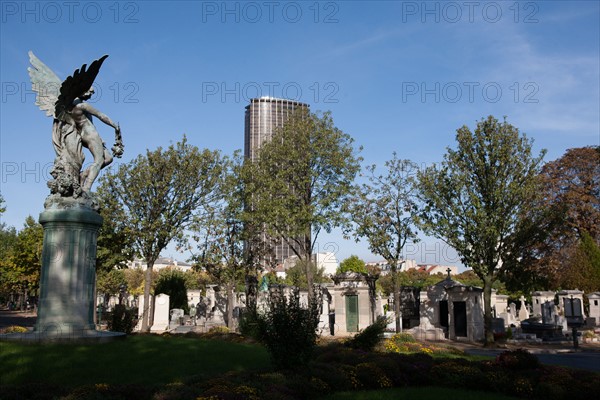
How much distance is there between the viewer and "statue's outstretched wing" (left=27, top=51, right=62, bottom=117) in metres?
16.4

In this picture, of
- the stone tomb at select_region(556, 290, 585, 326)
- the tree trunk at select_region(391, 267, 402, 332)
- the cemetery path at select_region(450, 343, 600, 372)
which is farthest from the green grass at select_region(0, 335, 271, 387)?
the stone tomb at select_region(556, 290, 585, 326)

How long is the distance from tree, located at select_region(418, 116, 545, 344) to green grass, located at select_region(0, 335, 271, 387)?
1942 centimetres

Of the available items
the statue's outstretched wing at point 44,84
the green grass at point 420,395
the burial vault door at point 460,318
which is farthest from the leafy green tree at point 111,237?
the green grass at point 420,395

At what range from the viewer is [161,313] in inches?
1580

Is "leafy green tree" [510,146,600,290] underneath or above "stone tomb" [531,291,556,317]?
above

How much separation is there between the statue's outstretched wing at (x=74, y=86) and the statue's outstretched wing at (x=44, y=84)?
57cm

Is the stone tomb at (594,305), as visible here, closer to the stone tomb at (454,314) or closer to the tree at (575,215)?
the tree at (575,215)

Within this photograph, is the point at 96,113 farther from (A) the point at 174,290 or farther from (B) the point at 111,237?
(A) the point at 174,290

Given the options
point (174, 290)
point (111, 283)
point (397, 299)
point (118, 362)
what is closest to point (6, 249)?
point (111, 283)

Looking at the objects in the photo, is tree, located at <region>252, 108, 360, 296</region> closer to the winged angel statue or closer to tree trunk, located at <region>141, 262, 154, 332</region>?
tree trunk, located at <region>141, 262, 154, 332</region>

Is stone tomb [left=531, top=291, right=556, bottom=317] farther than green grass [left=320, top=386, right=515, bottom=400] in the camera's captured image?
Yes

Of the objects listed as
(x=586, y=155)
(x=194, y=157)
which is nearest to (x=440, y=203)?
(x=194, y=157)

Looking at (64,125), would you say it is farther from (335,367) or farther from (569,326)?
(569,326)

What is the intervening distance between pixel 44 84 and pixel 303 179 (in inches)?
792
